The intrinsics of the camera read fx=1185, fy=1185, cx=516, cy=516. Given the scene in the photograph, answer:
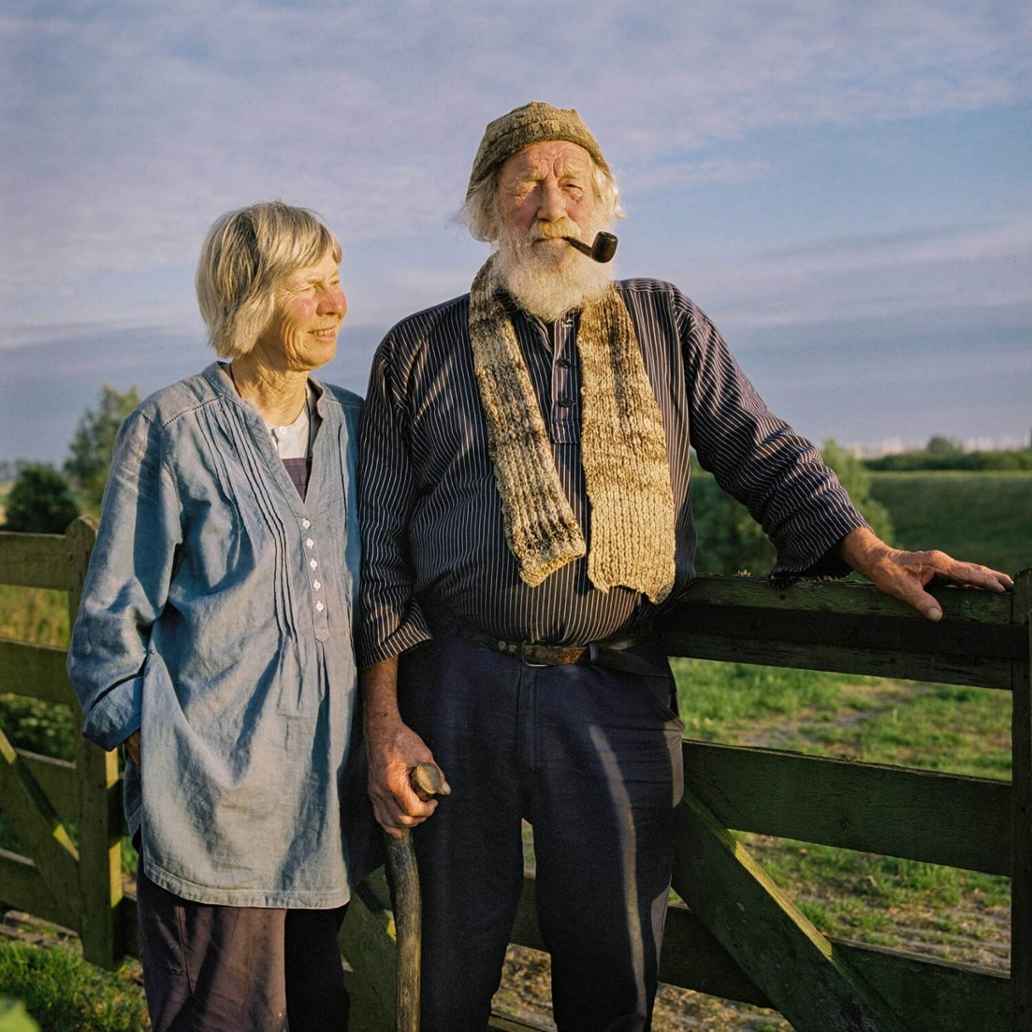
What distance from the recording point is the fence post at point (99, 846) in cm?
377

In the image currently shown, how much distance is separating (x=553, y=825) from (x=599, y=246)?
4.07 feet

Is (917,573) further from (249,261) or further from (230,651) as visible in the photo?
(249,261)

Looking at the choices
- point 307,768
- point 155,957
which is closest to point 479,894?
point 307,768

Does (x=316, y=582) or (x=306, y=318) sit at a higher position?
(x=306, y=318)

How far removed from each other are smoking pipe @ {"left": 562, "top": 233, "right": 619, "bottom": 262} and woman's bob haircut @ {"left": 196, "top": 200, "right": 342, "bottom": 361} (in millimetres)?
530

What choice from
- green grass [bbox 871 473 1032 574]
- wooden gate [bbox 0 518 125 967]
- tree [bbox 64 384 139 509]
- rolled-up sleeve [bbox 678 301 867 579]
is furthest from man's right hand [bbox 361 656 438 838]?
tree [bbox 64 384 139 509]

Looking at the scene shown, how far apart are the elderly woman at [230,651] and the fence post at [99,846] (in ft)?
4.25

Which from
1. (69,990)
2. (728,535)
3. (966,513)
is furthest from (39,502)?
(966,513)

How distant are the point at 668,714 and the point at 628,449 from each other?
0.59 metres

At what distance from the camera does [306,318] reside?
253cm

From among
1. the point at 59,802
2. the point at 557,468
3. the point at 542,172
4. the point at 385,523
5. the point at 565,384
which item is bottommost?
the point at 59,802

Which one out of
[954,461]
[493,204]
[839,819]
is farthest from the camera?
[954,461]

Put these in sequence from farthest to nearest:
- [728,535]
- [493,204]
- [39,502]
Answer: [39,502] < [728,535] < [493,204]

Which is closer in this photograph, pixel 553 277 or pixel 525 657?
pixel 525 657
